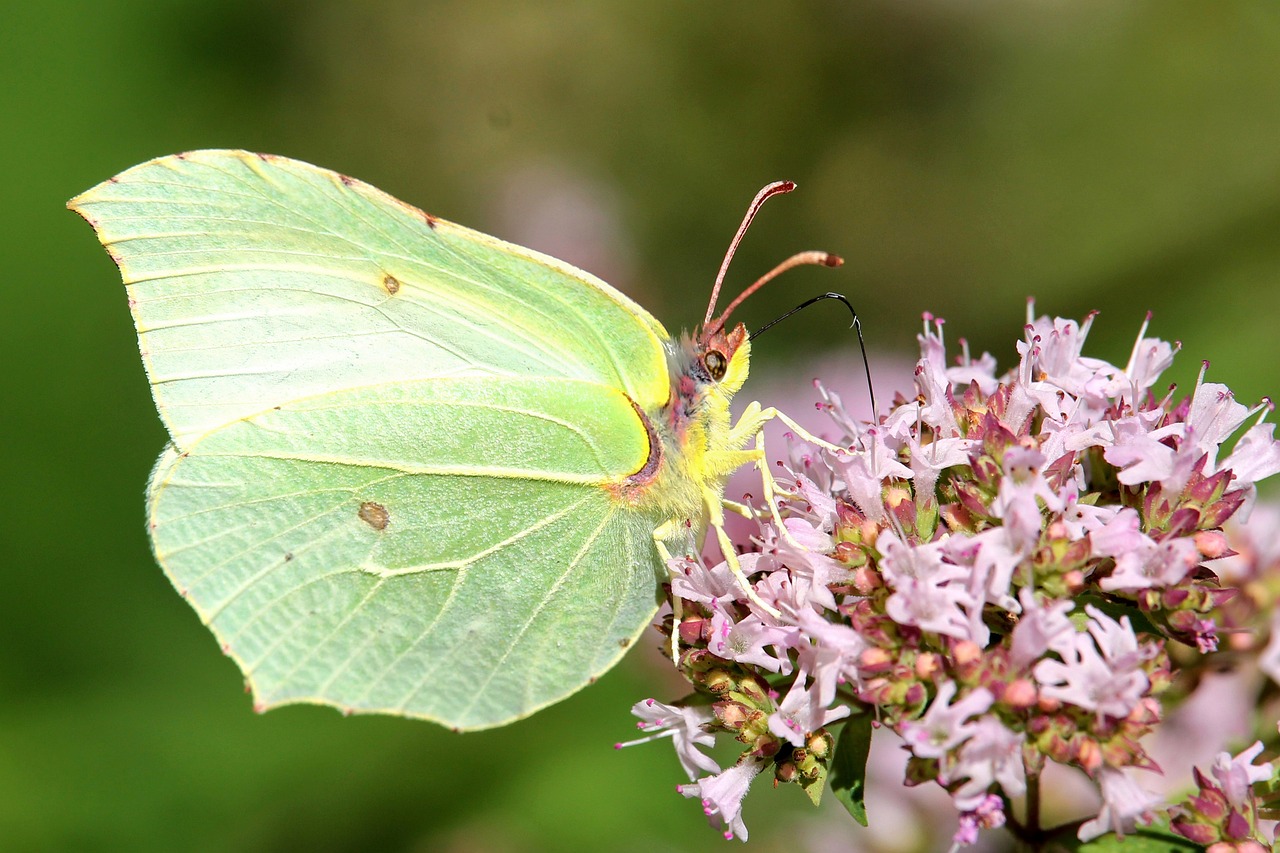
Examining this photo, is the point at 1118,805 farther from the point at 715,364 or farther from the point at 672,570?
the point at 715,364

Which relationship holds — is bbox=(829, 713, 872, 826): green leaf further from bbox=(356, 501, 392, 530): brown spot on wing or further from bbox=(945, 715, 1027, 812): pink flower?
bbox=(356, 501, 392, 530): brown spot on wing

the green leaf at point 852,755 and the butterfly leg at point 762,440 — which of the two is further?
the butterfly leg at point 762,440

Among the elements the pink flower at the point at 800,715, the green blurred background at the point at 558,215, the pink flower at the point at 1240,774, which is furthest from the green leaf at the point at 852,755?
the green blurred background at the point at 558,215

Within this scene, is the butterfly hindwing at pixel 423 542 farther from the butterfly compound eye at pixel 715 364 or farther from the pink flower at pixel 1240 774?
the pink flower at pixel 1240 774

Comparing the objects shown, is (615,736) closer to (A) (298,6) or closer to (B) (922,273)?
(B) (922,273)

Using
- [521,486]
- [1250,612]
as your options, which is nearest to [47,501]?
[521,486]

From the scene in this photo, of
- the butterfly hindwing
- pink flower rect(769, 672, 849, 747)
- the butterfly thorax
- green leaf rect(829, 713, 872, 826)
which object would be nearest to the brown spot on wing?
the butterfly hindwing
